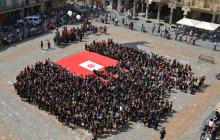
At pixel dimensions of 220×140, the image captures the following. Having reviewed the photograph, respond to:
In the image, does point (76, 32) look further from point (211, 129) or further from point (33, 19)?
point (211, 129)

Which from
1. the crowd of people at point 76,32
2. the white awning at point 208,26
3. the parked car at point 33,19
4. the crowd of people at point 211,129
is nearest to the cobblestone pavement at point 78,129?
the crowd of people at point 211,129

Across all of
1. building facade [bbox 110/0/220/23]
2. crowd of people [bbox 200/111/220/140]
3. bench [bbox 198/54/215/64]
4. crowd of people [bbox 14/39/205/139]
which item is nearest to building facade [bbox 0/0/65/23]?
building facade [bbox 110/0/220/23]

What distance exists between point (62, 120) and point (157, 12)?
1450 inches

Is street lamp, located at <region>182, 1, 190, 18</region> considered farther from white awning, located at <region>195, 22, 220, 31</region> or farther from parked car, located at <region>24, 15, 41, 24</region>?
parked car, located at <region>24, 15, 41, 24</region>

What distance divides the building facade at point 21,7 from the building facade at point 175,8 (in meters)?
12.4

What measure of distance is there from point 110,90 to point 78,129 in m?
6.28

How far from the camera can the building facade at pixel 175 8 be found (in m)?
54.8

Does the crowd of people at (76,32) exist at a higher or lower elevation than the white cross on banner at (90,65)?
higher

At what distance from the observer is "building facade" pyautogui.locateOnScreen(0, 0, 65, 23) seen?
54175mm

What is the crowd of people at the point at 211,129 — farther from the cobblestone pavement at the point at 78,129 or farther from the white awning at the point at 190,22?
the white awning at the point at 190,22

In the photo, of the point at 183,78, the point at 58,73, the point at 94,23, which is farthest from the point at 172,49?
the point at 58,73

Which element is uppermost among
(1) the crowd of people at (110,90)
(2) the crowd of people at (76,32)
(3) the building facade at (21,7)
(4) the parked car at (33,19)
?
(3) the building facade at (21,7)

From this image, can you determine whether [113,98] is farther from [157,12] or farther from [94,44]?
[157,12]

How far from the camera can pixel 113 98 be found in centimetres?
3481
